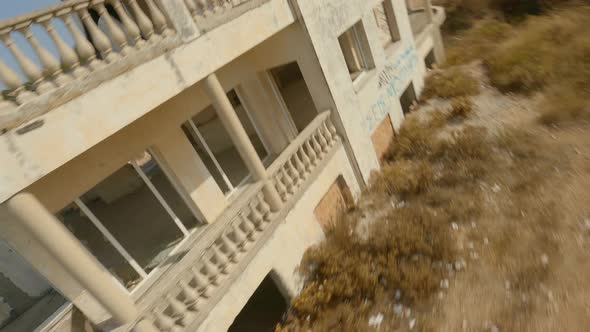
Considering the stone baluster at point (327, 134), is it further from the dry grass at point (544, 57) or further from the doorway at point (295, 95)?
the dry grass at point (544, 57)

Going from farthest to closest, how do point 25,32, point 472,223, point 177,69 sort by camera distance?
point 472,223, point 177,69, point 25,32

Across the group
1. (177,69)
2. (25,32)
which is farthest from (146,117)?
(25,32)

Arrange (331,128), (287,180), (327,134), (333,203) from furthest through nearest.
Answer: (333,203)
(331,128)
(327,134)
(287,180)

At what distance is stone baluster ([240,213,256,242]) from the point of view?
19.4ft

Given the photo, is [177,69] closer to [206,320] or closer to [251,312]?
[206,320]

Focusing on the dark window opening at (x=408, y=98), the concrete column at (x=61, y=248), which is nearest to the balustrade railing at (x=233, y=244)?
the concrete column at (x=61, y=248)

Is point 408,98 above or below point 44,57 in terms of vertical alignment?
below

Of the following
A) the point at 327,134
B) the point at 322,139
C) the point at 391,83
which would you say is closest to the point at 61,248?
the point at 322,139

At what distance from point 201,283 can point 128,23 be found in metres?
3.82

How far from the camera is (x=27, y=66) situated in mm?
3531

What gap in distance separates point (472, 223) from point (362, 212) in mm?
2440

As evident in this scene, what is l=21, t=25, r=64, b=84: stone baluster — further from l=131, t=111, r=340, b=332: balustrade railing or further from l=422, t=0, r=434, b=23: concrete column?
l=422, t=0, r=434, b=23: concrete column

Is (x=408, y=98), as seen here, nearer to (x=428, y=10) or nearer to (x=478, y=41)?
(x=428, y=10)

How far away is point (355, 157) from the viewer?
854cm
